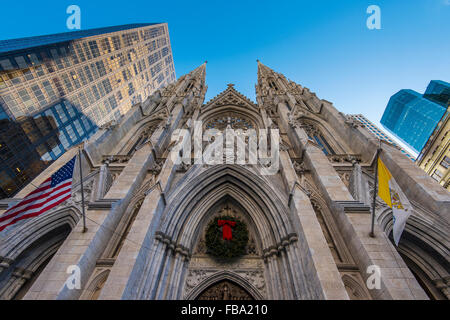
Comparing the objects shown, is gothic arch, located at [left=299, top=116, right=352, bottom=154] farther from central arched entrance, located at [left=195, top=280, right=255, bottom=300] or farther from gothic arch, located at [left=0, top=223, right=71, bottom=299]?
gothic arch, located at [left=0, top=223, right=71, bottom=299]

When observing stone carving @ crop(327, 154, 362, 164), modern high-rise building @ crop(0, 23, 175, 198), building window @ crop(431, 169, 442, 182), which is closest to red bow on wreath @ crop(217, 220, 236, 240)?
stone carving @ crop(327, 154, 362, 164)

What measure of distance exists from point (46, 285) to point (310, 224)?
7828mm

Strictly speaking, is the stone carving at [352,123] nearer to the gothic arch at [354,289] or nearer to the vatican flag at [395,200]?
the vatican flag at [395,200]

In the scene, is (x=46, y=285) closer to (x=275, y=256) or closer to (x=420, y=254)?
(x=275, y=256)

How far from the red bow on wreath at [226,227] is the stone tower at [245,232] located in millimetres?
410

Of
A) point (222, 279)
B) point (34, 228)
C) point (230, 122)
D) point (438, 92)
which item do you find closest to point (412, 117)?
point (438, 92)

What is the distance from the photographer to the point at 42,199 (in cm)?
591

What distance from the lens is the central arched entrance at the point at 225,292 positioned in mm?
7391

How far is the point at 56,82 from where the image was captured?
78.4 feet

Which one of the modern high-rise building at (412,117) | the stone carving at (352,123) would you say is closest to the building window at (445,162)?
the stone carving at (352,123)

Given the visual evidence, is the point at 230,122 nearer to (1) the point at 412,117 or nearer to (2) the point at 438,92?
(2) the point at 438,92

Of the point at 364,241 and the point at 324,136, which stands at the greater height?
the point at 324,136

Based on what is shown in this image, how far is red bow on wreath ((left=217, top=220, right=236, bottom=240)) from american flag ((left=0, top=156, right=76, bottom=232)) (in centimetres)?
573

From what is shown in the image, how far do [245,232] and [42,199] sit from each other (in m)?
7.24
